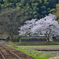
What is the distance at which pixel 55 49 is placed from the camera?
50438 mm

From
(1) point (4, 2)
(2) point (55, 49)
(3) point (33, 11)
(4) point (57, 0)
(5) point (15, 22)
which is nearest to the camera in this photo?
(2) point (55, 49)

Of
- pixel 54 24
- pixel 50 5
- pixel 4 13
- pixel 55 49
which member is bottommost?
pixel 55 49

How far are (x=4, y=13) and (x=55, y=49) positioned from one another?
35.8m

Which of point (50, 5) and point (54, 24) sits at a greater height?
point (50, 5)

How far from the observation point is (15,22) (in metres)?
77.2

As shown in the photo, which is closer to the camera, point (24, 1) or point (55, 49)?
point (55, 49)

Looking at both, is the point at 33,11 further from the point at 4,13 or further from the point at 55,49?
the point at 55,49

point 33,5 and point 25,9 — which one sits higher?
point 33,5

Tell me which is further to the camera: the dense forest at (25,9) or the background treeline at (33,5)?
the background treeline at (33,5)

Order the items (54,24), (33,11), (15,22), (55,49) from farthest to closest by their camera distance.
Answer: (33,11) → (15,22) → (54,24) → (55,49)

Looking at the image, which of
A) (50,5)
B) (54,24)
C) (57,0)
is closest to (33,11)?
(50,5)

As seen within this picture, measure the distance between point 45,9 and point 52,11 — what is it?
13.7 ft

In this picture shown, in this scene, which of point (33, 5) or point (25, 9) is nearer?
point (25, 9)

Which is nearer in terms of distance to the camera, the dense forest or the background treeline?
the dense forest
